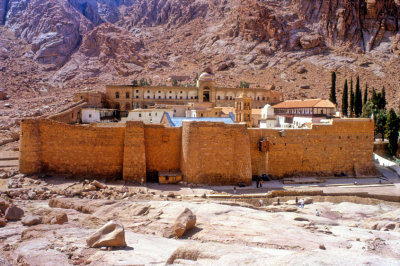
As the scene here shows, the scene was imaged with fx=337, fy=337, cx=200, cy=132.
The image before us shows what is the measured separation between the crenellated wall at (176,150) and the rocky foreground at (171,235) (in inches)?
167

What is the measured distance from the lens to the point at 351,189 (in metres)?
20.9

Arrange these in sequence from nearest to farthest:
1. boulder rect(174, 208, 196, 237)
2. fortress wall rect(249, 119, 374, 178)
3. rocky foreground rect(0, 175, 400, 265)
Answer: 1. rocky foreground rect(0, 175, 400, 265)
2. boulder rect(174, 208, 196, 237)
3. fortress wall rect(249, 119, 374, 178)

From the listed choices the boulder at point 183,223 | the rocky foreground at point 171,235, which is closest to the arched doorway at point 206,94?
the rocky foreground at point 171,235

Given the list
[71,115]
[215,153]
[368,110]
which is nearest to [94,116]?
[71,115]

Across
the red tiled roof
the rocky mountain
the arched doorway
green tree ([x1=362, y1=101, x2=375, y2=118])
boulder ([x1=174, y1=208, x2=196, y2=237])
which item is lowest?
boulder ([x1=174, y1=208, x2=196, y2=237])

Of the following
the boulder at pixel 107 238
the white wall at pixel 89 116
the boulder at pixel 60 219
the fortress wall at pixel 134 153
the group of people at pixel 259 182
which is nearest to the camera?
the boulder at pixel 107 238

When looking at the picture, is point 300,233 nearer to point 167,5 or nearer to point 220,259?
point 220,259

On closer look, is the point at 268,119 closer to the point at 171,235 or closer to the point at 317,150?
the point at 317,150

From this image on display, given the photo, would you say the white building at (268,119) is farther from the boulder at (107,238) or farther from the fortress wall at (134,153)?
the boulder at (107,238)

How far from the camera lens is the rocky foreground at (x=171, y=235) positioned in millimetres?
8164

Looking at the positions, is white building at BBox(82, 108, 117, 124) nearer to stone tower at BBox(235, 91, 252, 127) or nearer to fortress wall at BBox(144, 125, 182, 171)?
fortress wall at BBox(144, 125, 182, 171)

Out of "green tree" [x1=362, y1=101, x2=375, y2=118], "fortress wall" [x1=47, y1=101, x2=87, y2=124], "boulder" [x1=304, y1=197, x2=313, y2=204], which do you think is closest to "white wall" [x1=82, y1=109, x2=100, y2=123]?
"fortress wall" [x1=47, y1=101, x2=87, y2=124]

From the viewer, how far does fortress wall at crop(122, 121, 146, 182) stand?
19.5 meters

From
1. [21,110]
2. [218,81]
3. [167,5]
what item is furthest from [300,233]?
[167,5]
